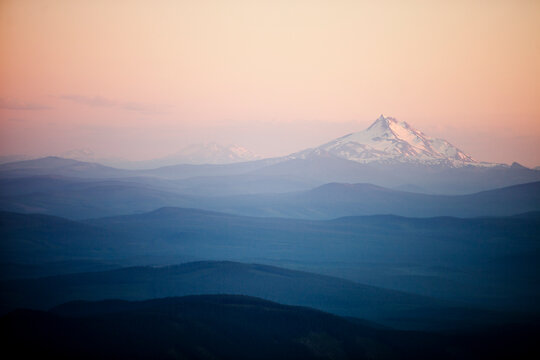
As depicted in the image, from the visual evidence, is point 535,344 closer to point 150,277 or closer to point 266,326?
point 266,326

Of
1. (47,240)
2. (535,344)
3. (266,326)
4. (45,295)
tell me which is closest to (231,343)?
(266,326)

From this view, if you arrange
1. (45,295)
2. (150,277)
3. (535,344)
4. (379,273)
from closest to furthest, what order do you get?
(535,344)
(45,295)
(150,277)
(379,273)

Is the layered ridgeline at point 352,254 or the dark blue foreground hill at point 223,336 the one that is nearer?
the dark blue foreground hill at point 223,336

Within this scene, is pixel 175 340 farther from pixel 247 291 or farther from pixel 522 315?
pixel 522 315

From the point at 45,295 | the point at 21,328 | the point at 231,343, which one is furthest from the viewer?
the point at 45,295

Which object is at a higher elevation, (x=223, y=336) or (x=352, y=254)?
(x=223, y=336)

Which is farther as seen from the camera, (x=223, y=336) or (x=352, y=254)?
(x=352, y=254)

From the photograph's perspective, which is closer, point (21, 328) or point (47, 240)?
point (21, 328)

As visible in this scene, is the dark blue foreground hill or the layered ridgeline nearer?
the dark blue foreground hill

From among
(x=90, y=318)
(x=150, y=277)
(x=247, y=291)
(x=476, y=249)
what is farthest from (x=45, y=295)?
(x=476, y=249)
